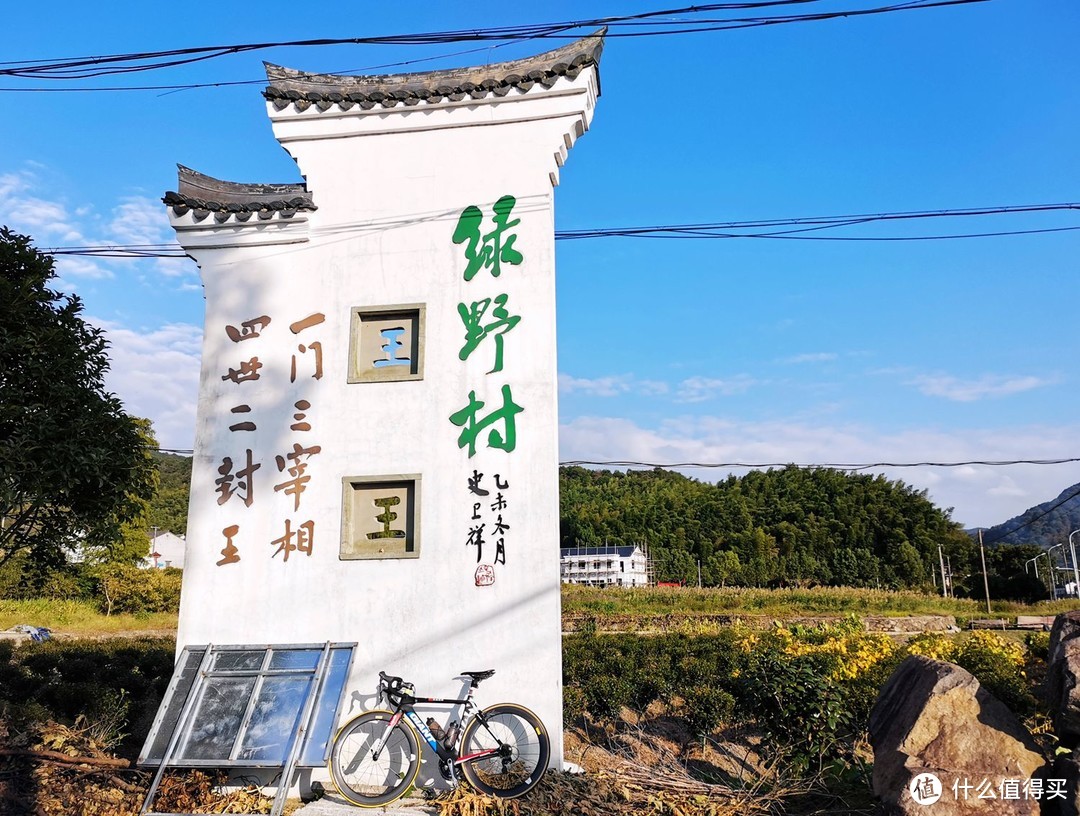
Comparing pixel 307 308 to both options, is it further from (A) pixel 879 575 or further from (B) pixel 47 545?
(A) pixel 879 575

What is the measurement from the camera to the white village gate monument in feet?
23.3

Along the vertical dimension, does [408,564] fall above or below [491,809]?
above

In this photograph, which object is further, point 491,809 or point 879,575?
point 879,575

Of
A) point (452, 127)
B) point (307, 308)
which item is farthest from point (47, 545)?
point (452, 127)

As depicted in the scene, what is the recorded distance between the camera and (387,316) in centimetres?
788

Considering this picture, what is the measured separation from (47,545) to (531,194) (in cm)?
615

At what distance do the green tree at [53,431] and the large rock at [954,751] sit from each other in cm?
730

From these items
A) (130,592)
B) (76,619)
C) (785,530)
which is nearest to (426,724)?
(76,619)

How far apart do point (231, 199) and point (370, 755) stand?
5.47 meters

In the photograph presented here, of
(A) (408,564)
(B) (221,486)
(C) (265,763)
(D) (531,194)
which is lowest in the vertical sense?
(C) (265,763)

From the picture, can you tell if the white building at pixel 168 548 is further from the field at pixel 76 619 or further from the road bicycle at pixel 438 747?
the road bicycle at pixel 438 747

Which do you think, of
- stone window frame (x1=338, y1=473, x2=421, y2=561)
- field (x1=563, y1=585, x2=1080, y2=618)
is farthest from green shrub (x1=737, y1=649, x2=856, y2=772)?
field (x1=563, y1=585, x2=1080, y2=618)

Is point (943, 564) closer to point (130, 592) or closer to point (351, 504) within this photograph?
point (130, 592)

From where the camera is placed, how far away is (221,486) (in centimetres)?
767
